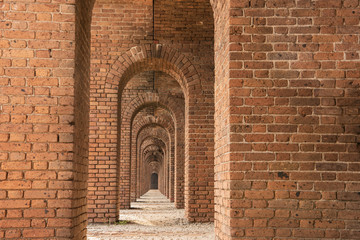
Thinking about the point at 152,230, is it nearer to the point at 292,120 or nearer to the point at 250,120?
the point at 250,120

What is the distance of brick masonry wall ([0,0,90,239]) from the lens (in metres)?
3.82

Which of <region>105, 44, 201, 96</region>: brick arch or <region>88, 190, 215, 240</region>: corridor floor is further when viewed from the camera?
<region>105, 44, 201, 96</region>: brick arch

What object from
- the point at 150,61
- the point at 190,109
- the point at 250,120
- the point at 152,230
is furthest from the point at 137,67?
the point at 250,120

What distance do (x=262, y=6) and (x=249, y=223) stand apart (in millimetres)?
2087

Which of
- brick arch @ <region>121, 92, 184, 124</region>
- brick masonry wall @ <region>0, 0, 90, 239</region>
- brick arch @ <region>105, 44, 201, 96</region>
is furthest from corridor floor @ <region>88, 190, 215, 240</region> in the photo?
brick arch @ <region>121, 92, 184, 124</region>

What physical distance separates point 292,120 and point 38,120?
96.1 inches

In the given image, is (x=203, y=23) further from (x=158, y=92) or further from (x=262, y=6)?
(x=262, y=6)

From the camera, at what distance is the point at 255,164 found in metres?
3.83

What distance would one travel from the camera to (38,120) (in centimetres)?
395

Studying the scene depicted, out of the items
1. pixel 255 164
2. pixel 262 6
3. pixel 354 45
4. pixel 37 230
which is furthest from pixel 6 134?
pixel 354 45

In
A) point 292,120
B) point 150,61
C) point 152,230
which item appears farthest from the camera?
point 150,61

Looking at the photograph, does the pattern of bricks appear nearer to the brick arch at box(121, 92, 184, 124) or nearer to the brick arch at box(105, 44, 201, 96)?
the brick arch at box(105, 44, 201, 96)

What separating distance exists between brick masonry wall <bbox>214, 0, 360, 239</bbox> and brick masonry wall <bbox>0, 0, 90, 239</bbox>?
1.55 m

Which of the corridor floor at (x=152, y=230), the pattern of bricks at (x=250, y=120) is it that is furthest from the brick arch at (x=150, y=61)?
the pattern of bricks at (x=250, y=120)
